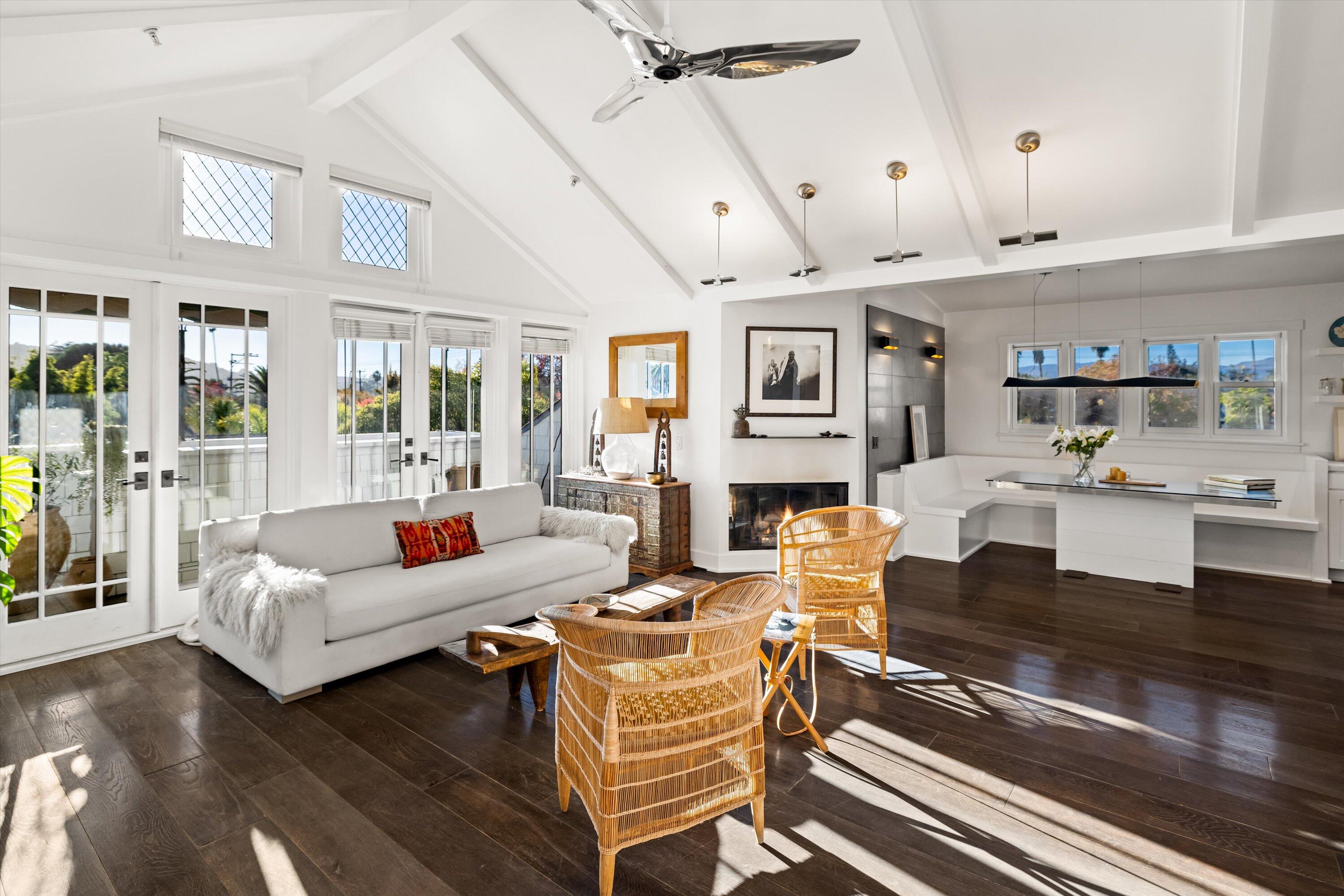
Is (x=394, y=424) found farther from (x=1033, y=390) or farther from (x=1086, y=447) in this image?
(x=1033, y=390)

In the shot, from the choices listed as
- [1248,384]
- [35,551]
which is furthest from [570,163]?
[1248,384]

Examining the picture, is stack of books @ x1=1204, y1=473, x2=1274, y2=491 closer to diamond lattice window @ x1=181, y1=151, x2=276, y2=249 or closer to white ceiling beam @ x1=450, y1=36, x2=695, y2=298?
white ceiling beam @ x1=450, y1=36, x2=695, y2=298

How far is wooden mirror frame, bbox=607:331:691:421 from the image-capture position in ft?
19.6

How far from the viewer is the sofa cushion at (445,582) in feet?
11.3

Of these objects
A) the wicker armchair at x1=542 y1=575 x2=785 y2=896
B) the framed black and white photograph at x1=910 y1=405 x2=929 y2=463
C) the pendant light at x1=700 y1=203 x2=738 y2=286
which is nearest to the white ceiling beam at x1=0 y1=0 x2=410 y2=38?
the pendant light at x1=700 y1=203 x2=738 y2=286

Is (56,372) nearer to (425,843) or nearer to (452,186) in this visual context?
(452,186)

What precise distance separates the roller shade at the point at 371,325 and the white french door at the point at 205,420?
39 cm

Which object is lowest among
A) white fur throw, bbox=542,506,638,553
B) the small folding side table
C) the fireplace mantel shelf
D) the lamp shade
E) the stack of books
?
the small folding side table

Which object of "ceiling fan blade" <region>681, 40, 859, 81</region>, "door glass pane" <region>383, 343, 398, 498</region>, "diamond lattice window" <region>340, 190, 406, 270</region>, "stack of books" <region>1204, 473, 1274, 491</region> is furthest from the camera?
"door glass pane" <region>383, 343, 398, 498</region>

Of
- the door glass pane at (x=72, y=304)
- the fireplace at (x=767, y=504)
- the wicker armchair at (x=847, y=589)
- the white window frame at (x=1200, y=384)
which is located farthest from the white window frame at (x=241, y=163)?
the white window frame at (x=1200, y=384)

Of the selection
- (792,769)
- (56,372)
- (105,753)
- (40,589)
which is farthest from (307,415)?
(792,769)

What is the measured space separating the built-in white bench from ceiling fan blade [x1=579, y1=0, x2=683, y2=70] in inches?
189

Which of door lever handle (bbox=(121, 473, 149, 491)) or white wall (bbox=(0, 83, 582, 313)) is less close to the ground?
white wall (bbox=(0, 83, 582, 313))

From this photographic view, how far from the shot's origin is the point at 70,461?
3.79m
